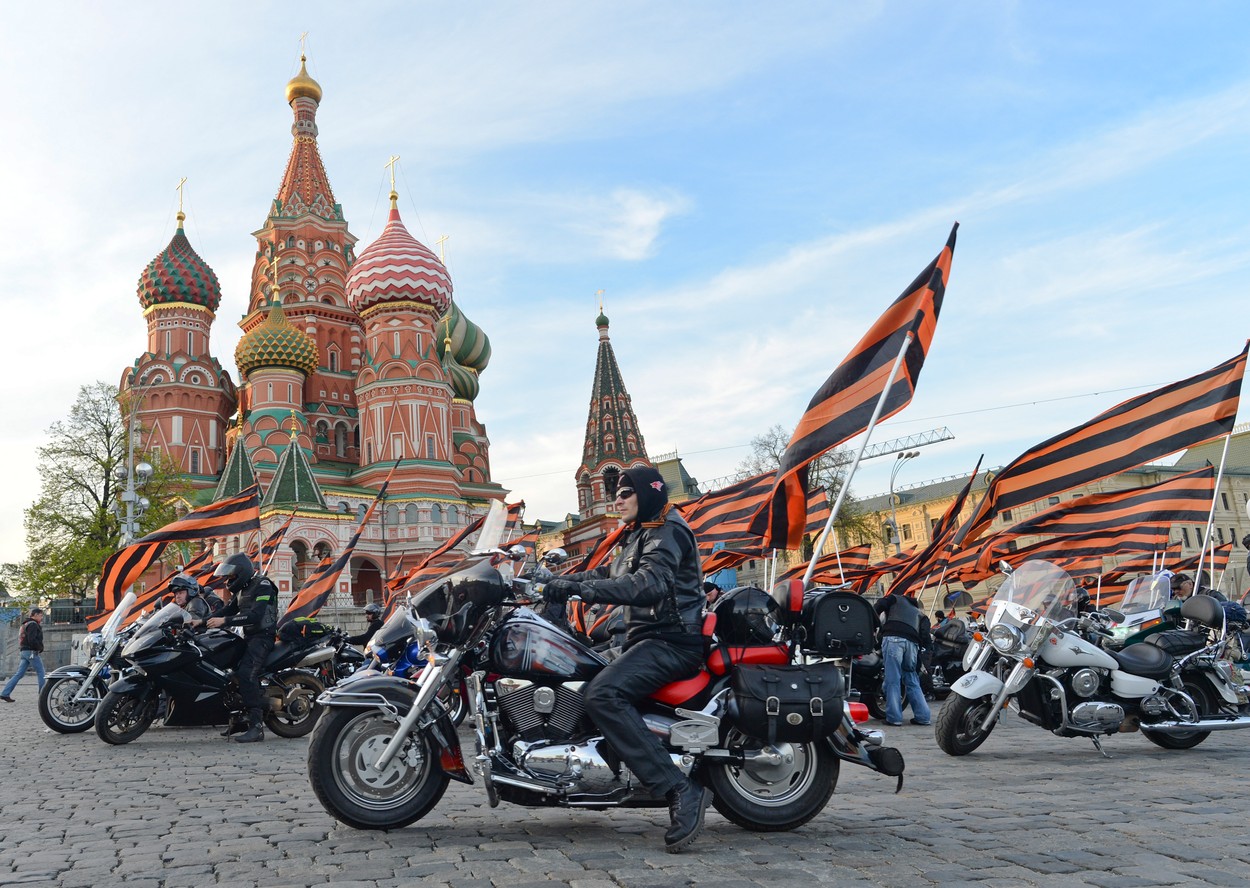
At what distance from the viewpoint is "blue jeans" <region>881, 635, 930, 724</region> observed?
10930 millimetres

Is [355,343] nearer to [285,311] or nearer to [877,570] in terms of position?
[285,311]

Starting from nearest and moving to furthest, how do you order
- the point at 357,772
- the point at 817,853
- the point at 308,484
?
1. the point at 817,853
2. the point at 357,772
3. the point at 308,484

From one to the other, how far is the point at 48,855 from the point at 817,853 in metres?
→ 3.65

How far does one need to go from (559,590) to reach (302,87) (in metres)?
68.4

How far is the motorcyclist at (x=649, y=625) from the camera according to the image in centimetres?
470

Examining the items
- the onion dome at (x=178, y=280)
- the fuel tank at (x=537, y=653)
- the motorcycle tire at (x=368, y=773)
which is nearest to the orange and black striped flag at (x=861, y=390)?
the fuel tank at (x=537, y=653)

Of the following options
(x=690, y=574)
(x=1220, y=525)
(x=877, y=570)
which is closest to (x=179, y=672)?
(x=690, y=574)

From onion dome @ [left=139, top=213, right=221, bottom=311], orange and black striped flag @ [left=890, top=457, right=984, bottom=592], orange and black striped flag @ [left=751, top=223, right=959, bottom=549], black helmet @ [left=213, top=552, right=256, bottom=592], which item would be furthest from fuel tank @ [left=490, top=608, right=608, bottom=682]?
onion dome @ [left=139, top=213, right=221, bottom=311]

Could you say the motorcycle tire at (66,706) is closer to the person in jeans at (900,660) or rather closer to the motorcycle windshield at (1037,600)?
the person in jeans at (900,660)

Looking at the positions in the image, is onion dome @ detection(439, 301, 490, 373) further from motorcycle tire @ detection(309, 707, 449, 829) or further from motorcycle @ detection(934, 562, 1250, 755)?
motorcycle tire @ detection(309, 707, 449, 829)

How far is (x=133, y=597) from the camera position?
42.1 feet

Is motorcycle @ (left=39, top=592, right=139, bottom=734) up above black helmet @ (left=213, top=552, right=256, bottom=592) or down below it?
below

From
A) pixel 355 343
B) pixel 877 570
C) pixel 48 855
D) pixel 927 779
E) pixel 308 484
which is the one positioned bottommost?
pixel 927 779

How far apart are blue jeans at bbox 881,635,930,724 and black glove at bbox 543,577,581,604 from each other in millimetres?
7112
